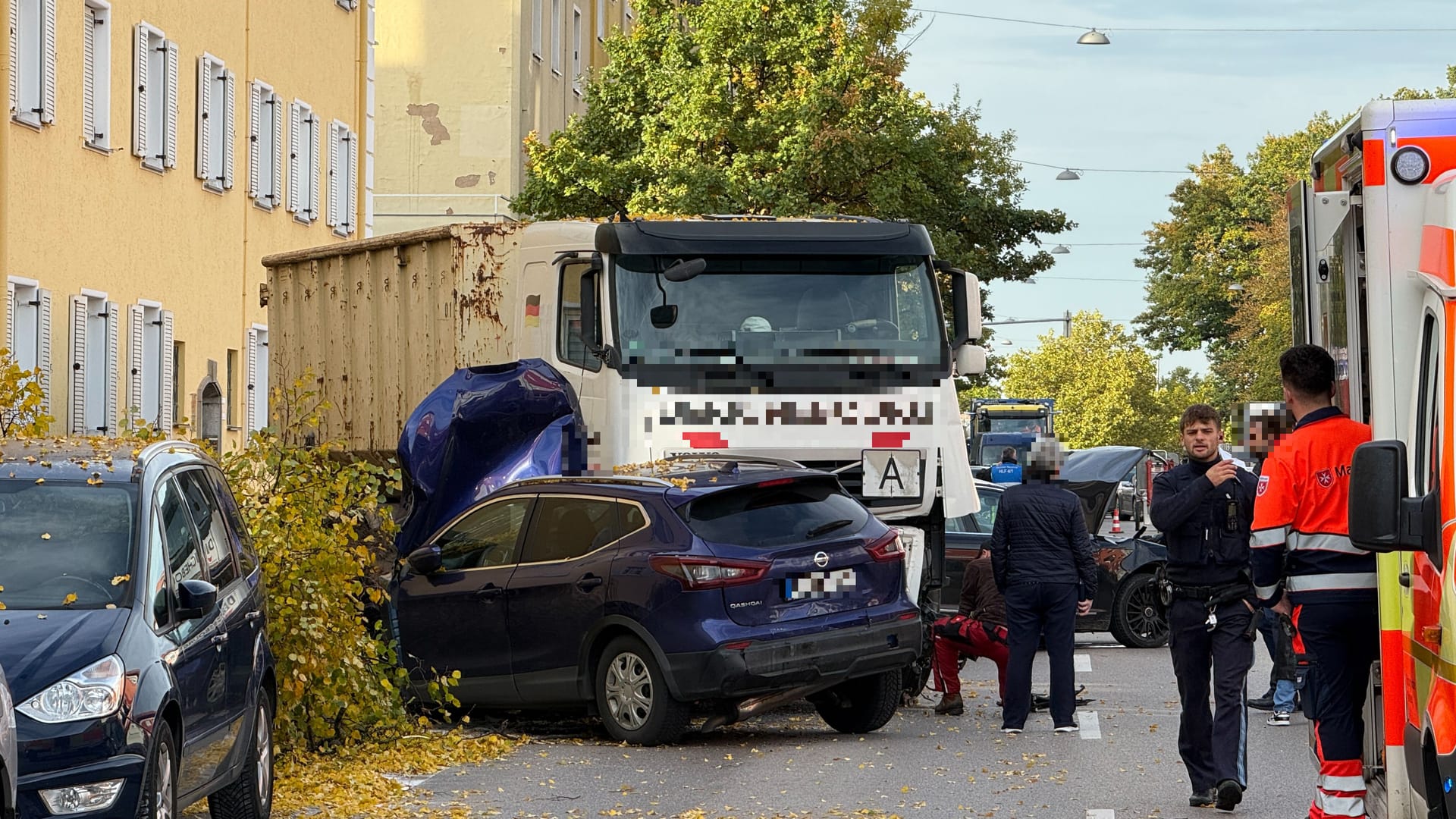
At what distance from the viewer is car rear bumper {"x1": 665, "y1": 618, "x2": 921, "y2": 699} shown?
11859mm

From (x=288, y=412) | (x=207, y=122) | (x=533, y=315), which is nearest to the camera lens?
(x=533, y=315)

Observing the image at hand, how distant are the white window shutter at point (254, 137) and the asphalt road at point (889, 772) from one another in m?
16.4

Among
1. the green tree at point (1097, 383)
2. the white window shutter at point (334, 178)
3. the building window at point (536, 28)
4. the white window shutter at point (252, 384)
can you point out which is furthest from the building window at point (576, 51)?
the green tree at point (1097, 383)

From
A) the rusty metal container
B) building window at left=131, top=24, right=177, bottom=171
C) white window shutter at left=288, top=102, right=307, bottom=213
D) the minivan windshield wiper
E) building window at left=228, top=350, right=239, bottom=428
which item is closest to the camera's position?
the minivan windshield wiper

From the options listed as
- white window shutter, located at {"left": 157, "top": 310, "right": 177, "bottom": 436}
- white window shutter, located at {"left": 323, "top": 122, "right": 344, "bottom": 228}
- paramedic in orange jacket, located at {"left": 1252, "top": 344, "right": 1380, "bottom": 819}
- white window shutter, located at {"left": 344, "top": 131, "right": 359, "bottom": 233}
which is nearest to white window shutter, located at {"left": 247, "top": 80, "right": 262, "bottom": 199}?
white window shutter, located at {"left": 323, "top": 122, "right": 344, "bottom": 228}

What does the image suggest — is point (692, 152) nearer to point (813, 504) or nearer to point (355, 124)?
point (355, 124)

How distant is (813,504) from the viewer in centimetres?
1270

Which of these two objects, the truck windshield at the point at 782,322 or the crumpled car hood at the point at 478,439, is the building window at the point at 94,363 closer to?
the crumpled car hood at the point at 478,439

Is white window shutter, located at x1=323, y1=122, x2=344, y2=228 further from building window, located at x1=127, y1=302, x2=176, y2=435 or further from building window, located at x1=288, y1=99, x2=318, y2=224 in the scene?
building window, located at x1=127, y1=302, x2=176, y2=435

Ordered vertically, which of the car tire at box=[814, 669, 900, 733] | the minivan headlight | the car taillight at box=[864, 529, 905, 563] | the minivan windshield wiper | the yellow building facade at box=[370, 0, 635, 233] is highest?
the yellow building facade at box=[370, 0, 635, 233]

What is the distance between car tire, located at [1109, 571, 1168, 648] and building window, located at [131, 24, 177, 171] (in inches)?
483

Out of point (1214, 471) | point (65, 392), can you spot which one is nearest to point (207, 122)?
point (65, 392)

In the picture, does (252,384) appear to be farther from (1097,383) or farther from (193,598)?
(1097,383)

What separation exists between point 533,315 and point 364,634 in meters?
4.78
